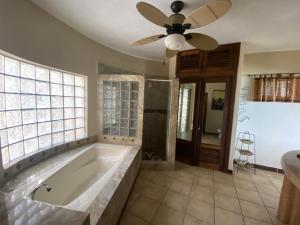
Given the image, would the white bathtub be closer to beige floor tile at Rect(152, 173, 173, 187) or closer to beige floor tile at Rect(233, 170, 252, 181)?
beige floor tile at Rect(152, 173, 173, 187)

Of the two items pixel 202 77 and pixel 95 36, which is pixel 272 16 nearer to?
pixel 202 77

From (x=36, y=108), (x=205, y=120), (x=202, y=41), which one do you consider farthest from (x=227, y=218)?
(x=36, y=108)

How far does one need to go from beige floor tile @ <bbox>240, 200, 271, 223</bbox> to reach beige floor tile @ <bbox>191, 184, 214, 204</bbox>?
16.0 inches

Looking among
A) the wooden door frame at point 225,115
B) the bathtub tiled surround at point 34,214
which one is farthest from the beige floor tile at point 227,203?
the bathtub tiled surround at point 34,214

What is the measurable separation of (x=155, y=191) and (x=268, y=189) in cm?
187

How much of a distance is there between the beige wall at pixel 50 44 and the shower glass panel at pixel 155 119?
0.98 metres

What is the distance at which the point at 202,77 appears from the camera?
10.4 feet

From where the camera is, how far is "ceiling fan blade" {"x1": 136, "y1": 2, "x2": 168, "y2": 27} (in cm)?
138

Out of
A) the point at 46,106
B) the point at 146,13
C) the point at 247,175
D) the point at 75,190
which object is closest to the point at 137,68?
the point at 46,106

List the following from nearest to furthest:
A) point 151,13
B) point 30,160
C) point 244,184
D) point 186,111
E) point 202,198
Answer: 1. point 151,13
2. point 30,160
3. point 202,198
4. point 244,184
5. point 186,111

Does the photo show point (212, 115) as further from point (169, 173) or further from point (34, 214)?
point (34, 214)

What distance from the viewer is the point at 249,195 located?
7.84ft

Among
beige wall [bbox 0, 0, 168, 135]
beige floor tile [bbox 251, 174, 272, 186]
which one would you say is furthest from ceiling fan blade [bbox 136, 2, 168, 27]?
beige floor tile [bbox 251, 174, 272, 186]

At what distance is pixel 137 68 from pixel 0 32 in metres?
2.89
